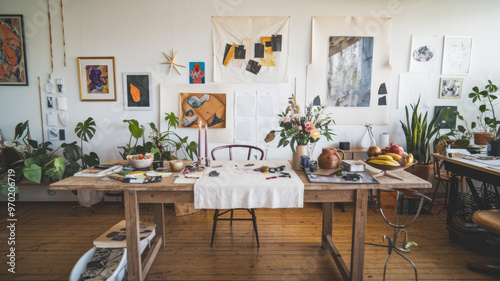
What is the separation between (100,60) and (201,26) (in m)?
1.45

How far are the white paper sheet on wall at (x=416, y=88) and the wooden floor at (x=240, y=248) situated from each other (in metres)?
1.53

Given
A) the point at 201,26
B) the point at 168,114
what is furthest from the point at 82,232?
the point at 201,26

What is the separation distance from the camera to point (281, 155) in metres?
3.57

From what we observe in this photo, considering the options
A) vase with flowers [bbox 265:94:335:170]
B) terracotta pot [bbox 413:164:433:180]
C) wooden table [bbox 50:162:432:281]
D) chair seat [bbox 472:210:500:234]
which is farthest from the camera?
terracotta pot [bbox 413:164:433:180]

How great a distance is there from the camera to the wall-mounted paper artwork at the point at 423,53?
11.1 ft

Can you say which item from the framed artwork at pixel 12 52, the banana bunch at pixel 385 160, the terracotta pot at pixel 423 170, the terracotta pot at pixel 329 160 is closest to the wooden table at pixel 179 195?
the banana bunch at pixel 385 160

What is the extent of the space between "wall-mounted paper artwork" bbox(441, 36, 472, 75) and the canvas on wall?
0.81 meters

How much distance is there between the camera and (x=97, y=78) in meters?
3.42

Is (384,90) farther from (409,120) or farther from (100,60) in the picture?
(100,60)

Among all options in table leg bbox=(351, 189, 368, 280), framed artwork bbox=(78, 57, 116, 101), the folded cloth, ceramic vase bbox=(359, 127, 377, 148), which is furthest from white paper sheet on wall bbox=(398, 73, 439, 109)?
framed artwork bbox=(78, 57, 116, 101)

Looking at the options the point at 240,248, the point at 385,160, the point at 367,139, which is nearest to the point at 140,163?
the point at 240,248

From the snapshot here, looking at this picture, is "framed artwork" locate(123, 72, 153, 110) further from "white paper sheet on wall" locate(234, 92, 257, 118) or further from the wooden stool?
the wooden stool

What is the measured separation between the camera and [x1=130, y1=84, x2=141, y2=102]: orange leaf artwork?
344 cm

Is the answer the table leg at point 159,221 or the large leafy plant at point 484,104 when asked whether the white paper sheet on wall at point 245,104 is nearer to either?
the table leg at point 159,221
